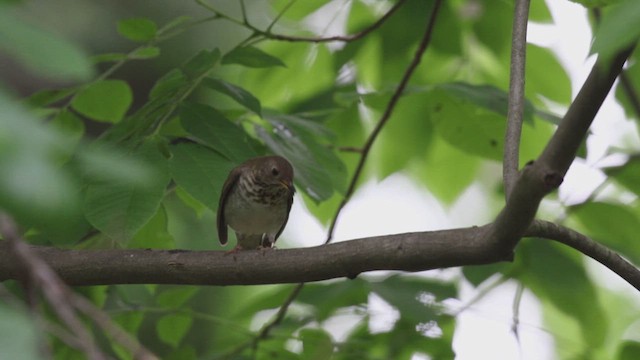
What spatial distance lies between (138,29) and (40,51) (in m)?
2.58

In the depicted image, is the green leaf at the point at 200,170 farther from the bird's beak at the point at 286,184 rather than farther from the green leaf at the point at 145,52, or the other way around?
the bird's beak at the point at 286,184

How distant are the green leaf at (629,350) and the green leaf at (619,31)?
2569 millimetres

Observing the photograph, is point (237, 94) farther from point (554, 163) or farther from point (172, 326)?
point (554, 163)

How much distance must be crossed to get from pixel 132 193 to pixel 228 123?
659 mm

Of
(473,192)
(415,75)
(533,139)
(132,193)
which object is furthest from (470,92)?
(473,192)

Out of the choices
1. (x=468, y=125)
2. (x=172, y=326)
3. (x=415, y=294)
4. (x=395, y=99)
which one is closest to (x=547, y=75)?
(x=468, y=125)

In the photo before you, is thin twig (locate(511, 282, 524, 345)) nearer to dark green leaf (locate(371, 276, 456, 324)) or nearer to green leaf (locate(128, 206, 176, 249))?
dark green leaf (locate(371, 276, 456, 324))

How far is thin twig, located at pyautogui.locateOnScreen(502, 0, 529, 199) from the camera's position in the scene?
311cm

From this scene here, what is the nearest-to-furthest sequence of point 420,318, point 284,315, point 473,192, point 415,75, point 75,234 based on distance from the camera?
point 75,234 → point 420,318 → point 284,315 → point 415,75 → point 473,192

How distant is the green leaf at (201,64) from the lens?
376cm

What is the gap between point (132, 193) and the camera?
326 cm

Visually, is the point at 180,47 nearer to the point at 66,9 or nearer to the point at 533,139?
the point at 66,9

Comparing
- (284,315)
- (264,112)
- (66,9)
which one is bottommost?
(284,315)

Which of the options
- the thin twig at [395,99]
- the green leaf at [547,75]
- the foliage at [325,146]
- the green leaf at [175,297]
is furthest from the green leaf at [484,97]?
the green leaf at [175,297]
